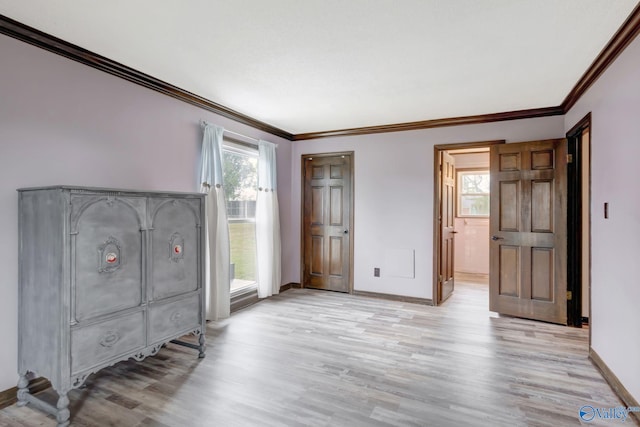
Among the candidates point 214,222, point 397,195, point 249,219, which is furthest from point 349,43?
point 249,219

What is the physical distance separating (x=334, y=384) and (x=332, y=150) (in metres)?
3.53

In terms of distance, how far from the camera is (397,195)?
476 centimetres

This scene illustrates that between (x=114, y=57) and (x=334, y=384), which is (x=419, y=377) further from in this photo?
(x=114, y=57)

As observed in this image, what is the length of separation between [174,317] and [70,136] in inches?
63.1

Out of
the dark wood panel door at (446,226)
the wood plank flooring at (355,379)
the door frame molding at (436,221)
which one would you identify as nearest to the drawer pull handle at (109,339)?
the wood plank flooring at (355,379)

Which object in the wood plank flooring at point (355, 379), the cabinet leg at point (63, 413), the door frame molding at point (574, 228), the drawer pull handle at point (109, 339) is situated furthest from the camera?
the door frame molding at point (574, 228)

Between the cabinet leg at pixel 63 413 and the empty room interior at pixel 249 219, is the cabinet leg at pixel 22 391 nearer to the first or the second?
the empty room interior at pixel 249 219

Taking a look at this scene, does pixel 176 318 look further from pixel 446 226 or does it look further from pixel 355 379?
pixel 446 226

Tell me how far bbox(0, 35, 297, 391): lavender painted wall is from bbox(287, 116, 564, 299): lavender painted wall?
248cm

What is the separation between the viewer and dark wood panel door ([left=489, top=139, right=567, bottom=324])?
3752mm

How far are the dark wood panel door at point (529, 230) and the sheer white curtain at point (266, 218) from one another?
2849 millimetres

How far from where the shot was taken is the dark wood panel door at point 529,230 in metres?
3.75

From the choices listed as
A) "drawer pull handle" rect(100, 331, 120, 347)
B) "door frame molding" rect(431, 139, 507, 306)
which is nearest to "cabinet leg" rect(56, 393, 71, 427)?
"drawer pull handle" rect(100, 331, 120, 347)

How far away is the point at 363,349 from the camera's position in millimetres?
3082
